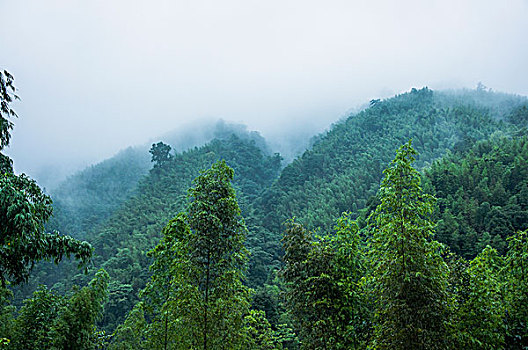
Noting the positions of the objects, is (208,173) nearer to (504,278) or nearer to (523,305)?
(523,305)

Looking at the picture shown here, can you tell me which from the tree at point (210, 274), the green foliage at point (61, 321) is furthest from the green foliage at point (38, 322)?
the tree at point (210, 274)

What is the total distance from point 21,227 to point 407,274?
4.48m

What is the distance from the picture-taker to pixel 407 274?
441 centimetres

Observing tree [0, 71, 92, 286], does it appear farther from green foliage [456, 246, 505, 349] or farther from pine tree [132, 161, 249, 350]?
green foliage [456, 246, 505, 349]

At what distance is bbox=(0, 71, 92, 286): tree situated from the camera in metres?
3.66

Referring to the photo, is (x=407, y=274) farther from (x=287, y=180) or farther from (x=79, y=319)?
(x=287, y=180)

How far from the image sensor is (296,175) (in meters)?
45.4

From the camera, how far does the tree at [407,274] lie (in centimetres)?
439

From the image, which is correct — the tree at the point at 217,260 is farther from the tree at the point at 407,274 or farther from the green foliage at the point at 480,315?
the green foliage at the point at 480,315

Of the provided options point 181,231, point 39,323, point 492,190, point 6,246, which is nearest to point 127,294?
point 39,323

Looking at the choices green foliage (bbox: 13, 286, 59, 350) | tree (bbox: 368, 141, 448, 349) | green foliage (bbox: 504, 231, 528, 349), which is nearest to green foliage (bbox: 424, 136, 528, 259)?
green foliage (bbox: 504, 231, 528, 349)

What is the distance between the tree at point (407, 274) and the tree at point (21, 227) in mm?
3936

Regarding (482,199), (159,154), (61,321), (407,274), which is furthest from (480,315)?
(159,154)

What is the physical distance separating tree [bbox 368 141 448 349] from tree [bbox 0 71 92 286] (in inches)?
155
